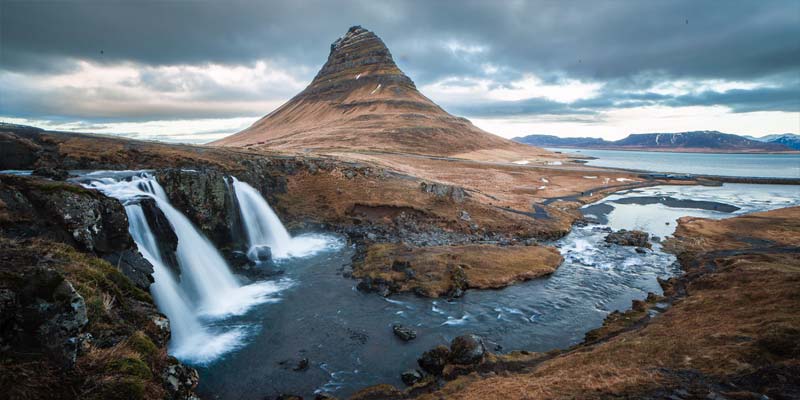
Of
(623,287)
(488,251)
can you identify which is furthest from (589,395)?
(488,251)

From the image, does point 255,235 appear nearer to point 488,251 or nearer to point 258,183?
point 258,183

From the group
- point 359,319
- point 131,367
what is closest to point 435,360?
point 359,319

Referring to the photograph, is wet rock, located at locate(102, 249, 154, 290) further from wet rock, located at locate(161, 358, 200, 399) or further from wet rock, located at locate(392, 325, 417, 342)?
wet rock, located at locate(392, 325, 417, 342)

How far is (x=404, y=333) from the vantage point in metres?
22.6

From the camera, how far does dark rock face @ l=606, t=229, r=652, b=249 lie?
45.2 metres

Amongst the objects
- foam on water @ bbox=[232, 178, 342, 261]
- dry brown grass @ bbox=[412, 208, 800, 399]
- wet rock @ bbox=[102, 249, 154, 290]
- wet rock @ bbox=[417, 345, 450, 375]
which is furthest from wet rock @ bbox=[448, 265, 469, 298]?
wet rock @ bbox=[102, 249, 154, 290]

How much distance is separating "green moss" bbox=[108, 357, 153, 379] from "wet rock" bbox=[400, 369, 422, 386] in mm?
11080

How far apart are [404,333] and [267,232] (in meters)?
26.9

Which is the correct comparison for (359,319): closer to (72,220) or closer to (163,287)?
(163,287)

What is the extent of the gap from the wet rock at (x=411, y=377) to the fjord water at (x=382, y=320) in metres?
0.52

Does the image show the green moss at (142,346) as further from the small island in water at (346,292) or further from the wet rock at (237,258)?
the wet rock at (237,258)

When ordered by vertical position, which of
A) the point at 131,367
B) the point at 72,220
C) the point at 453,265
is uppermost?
the point at 72,220

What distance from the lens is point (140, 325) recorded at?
1527 cm

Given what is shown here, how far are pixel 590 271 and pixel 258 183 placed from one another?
4379 cm
